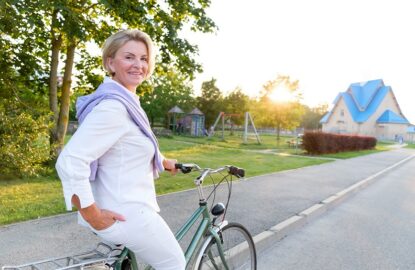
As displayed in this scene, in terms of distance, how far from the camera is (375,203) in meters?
8.33

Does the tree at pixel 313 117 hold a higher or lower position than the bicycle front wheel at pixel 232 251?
higher

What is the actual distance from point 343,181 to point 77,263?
33.9 ft

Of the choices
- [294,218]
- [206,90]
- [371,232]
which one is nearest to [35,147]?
[294,218]

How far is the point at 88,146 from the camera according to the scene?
1.67m

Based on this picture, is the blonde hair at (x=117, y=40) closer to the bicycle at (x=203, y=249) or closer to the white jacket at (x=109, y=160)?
the white jacket at (x=109, y=160)

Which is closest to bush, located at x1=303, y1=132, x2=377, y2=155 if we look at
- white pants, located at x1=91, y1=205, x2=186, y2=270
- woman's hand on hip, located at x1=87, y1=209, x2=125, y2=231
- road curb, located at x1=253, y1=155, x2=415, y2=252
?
road curb, located at x1=253, y1=155, x2=415, y2=252

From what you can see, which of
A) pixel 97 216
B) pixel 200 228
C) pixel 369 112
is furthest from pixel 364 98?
pixel 97 216

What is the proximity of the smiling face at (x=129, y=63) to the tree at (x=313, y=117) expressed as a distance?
96.7 metres

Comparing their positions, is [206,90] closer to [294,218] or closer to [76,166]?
[294,218]

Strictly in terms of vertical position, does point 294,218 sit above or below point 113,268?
below

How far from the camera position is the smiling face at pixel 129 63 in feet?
6.28

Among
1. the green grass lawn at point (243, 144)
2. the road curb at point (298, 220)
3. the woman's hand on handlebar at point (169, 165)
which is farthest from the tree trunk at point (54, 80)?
the green grass lawn at point (243, 144)

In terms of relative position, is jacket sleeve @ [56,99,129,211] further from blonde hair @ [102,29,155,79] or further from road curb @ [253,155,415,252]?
road curb @ [253,155,415,252]

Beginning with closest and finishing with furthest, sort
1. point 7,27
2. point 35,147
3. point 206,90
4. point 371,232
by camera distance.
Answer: point 371,232 < point 7,27 < point 35,147 < point 206,90
